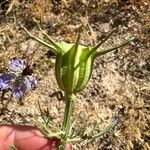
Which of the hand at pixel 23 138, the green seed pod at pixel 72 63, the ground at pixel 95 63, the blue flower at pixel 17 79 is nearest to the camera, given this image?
the green seed pod at pixel 72 63

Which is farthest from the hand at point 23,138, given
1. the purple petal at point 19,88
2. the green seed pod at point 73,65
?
the green seed pod at point 73,65

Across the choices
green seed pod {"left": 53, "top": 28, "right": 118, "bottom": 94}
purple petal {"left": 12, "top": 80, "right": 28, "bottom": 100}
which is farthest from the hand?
green seed pod {"left": 53, "top": 28, "right": 118, "bottom": 94}

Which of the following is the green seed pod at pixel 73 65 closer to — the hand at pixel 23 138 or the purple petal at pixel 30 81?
the hand at pixel 23 138

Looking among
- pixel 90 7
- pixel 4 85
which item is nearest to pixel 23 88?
pixel 4 85

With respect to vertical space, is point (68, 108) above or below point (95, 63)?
below

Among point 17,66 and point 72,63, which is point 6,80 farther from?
point 72,63

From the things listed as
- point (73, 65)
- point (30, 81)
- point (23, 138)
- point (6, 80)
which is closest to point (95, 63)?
point (30, 81)
